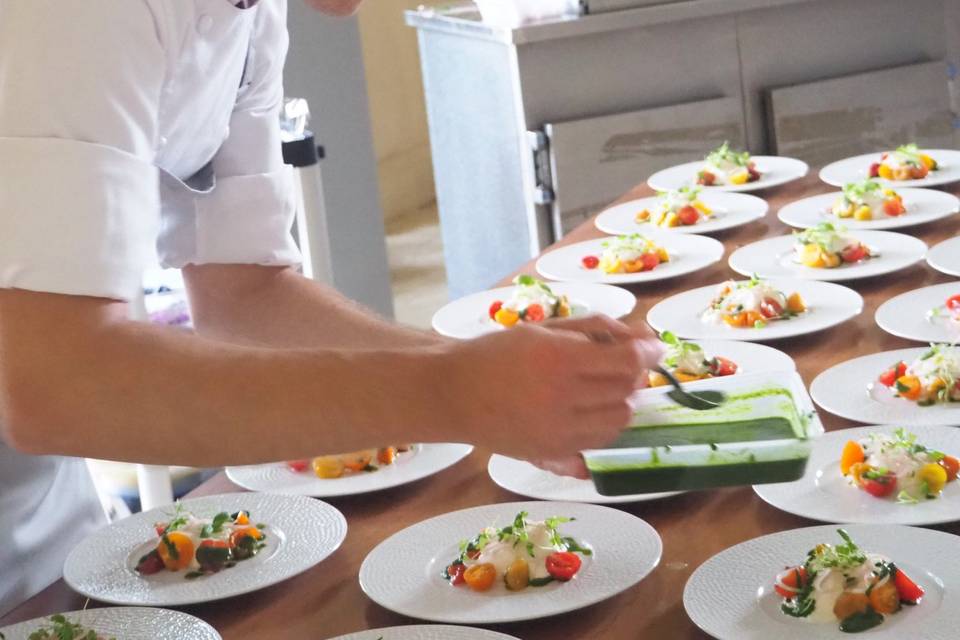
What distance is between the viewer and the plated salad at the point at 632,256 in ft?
8.54

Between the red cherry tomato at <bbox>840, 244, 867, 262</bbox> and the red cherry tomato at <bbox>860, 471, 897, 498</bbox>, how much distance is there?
998 mm

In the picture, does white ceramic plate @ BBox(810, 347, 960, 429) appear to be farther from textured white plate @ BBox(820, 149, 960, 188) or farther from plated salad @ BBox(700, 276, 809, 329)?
textured white plate @ BBox(820, 149, 960, 188)

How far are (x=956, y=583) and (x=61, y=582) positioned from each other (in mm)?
972

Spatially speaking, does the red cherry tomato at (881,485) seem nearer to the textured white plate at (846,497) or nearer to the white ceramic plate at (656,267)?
the textured white plate at (846,497)

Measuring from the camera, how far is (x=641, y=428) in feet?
4.24

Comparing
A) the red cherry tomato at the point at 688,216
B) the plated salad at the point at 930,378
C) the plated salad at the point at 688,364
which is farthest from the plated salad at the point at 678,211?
the plated salad at the point at 930,378

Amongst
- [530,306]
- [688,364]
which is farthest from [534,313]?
[688,364]

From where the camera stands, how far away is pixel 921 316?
2.11m

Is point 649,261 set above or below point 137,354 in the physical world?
below

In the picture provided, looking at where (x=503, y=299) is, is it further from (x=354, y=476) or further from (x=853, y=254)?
(x=354, y=476)

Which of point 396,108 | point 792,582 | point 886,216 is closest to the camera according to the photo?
point 792,582

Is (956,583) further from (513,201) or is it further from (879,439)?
(513,201)

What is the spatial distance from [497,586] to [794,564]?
0.30 metres

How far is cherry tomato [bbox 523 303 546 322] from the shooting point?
236 centimetres
